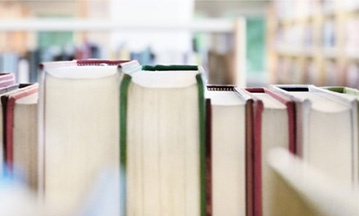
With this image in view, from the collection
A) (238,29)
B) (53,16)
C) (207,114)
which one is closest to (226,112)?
(207,114)

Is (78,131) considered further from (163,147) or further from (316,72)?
(316,72)

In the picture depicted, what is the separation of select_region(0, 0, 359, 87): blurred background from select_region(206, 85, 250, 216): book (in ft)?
4.82

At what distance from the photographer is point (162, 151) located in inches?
19.5

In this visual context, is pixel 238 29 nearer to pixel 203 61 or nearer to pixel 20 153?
pixel 203 61

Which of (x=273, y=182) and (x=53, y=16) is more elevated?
(x=53, y=16)

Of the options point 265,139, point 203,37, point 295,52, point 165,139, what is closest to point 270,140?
point 265,139

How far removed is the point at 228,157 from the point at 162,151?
7 centimetres

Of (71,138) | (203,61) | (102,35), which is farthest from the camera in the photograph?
(102,35)

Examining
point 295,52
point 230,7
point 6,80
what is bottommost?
point 6,80

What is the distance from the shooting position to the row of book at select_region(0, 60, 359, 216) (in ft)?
1.61

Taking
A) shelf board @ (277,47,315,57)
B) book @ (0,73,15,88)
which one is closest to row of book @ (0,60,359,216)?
book @ (0,73,15,88)

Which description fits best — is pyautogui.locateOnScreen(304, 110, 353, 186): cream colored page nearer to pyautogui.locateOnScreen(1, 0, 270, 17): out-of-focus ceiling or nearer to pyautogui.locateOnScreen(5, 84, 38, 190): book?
pyautogui.locateOnScreen(5, 84, 38, 190): book

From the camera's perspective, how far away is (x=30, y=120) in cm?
53

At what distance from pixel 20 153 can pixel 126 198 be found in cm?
13
